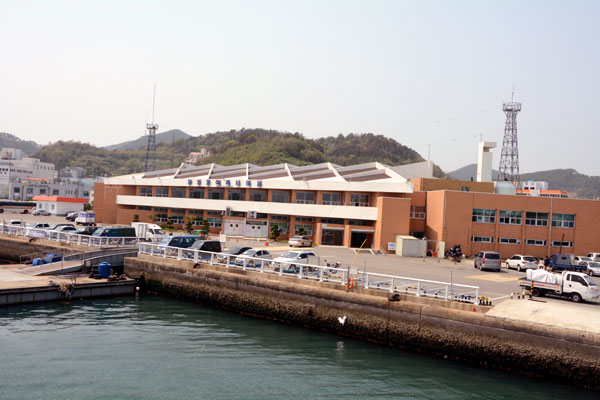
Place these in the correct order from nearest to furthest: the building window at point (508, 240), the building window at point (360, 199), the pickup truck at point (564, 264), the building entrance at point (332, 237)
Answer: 1. the pickup truck at point (564, 264)
2. the building window at point (508, 240)
3. the building entrance at point (332, 237)
4. the building window at point (360, 199)

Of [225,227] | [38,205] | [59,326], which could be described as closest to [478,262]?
[59,326]

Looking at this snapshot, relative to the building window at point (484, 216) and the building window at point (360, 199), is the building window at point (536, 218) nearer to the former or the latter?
the building window at point (484, 216)

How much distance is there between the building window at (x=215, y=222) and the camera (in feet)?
226

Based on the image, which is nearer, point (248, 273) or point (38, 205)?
point (248, 273)

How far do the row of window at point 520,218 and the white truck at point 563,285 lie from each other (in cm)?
2498

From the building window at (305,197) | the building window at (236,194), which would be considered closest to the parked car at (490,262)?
the building window at (305,197)

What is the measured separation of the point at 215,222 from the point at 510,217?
38885 mm

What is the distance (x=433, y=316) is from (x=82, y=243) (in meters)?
30.5

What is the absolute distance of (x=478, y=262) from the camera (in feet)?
131

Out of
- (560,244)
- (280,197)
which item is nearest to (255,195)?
(280,197)

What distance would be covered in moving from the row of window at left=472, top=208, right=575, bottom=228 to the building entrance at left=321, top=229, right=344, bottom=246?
629 inches

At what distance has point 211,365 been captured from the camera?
1973 centimetres

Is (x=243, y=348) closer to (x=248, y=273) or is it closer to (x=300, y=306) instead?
(x=300, y=306)

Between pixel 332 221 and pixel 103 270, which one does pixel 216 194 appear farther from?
pixel 103 270
